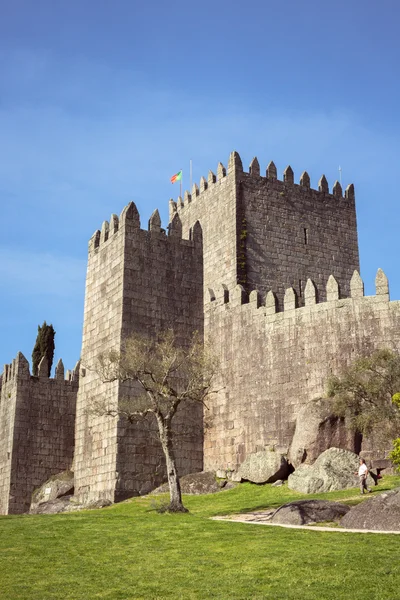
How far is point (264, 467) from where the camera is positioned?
2884 cm

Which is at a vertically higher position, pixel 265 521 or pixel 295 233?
pixel 295 233

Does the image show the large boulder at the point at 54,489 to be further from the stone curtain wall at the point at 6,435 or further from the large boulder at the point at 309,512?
the large boulder at the point at 309,512

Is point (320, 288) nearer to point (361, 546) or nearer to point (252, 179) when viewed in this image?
point (252, 179)

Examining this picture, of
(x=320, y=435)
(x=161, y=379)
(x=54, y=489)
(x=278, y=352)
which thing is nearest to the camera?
(x=320, y=435)

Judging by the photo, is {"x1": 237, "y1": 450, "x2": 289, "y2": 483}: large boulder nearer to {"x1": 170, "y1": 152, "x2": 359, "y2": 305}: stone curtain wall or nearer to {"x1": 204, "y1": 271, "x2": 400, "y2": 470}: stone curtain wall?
{"x1": 204, "y1": 271, "x2": 400, "y2": 470}: stone curtain wall

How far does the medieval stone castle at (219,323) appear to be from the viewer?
30.0 metres

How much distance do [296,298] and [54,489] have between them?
1355 cm

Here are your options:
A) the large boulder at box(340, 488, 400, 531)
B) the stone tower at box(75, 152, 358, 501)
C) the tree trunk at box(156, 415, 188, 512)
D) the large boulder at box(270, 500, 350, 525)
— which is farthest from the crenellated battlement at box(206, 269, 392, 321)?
the large boulder at box(340, 488, 400, 531)

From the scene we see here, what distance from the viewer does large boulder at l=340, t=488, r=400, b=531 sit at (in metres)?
18.0

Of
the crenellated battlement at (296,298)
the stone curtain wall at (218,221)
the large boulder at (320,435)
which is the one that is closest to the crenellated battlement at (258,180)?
the stone curtain wall at (218,221)

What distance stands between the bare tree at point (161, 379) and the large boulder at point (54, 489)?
484 centimetres

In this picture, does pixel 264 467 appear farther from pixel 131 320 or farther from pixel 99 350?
pixel 99 350

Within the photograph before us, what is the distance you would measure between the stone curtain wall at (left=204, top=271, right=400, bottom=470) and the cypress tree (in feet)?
53.3

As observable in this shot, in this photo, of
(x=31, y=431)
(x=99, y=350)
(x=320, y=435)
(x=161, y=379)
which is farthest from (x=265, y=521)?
(x=31, y=431)
